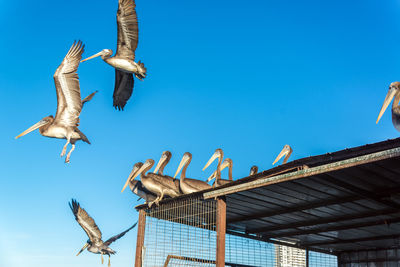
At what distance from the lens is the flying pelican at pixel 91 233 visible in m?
13.5

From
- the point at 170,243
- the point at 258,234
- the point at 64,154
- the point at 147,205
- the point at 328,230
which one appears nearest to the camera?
the point at 170,243

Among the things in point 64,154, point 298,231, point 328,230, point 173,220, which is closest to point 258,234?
point 298,231

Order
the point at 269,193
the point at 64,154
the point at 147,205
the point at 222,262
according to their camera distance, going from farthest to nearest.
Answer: the point at 64,154 < the point at 147,205 < the point at 269,193 < the point at 222,262

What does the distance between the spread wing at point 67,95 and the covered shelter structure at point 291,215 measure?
2814mm

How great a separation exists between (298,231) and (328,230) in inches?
30.1

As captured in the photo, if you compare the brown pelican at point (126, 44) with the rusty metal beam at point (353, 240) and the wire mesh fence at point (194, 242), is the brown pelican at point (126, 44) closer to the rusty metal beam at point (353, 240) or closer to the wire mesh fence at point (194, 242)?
the wire mesh fence at point (194, 242)

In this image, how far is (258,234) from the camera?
12.1 meters

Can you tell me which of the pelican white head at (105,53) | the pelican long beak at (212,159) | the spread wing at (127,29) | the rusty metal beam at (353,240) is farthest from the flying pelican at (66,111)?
the rusty metal beam at (353,240)

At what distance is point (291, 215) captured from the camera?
10.2m

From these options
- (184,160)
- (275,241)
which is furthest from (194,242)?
(275,241)

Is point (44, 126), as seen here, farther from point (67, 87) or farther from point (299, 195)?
point (299, 195)

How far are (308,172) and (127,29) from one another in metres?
5.78

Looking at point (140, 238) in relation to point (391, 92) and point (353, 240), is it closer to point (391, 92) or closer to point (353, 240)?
point (391, 92)

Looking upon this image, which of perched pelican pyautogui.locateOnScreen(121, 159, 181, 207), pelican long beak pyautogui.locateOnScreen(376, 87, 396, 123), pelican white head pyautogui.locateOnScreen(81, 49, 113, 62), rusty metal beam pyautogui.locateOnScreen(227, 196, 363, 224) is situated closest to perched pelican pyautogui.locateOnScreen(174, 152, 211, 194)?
perched pelican pyautogui.locateOnScreen(121, 159, 181, 207)
